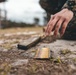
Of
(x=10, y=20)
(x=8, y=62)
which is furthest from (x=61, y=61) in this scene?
(x=10, y=20)

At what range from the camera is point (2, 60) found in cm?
257

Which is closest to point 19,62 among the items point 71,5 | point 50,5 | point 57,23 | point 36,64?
point 36,64

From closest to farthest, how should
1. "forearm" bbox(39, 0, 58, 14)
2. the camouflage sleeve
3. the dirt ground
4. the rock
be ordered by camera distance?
the dirt ground, the rock, the camouflage sleeve, "forearm" bbox(39, 0, 58, 14)

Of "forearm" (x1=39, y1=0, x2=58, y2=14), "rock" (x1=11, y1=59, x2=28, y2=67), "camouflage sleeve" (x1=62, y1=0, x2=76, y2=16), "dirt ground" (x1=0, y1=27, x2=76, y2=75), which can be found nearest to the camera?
"dirt ground" (x1=0, y1=27, x2=76, y2=75)

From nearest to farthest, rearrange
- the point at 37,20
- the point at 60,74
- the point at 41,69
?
the point at 60,74 < the point at 41,69 < the point at 37,20

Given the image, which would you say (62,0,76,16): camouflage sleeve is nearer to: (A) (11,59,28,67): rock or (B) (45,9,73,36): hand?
(B) (45,9,73,36): hand

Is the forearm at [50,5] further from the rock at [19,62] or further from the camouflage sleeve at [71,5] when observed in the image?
the rock at [19,62]

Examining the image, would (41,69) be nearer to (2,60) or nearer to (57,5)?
(2,60)

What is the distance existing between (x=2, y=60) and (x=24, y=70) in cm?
51

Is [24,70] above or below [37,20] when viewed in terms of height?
above

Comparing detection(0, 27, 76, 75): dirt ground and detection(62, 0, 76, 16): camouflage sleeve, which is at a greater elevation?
detection(62, 0, 76, 16): camouflage sleeve

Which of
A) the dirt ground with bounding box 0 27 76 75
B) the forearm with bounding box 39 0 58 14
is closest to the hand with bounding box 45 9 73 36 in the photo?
the dirt ground with bounding box 0 27 76 75

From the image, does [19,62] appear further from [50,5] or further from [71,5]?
[50,5]

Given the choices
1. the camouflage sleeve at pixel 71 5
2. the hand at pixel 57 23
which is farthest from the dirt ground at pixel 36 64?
the camouflage sleeve at pixel 71 5
